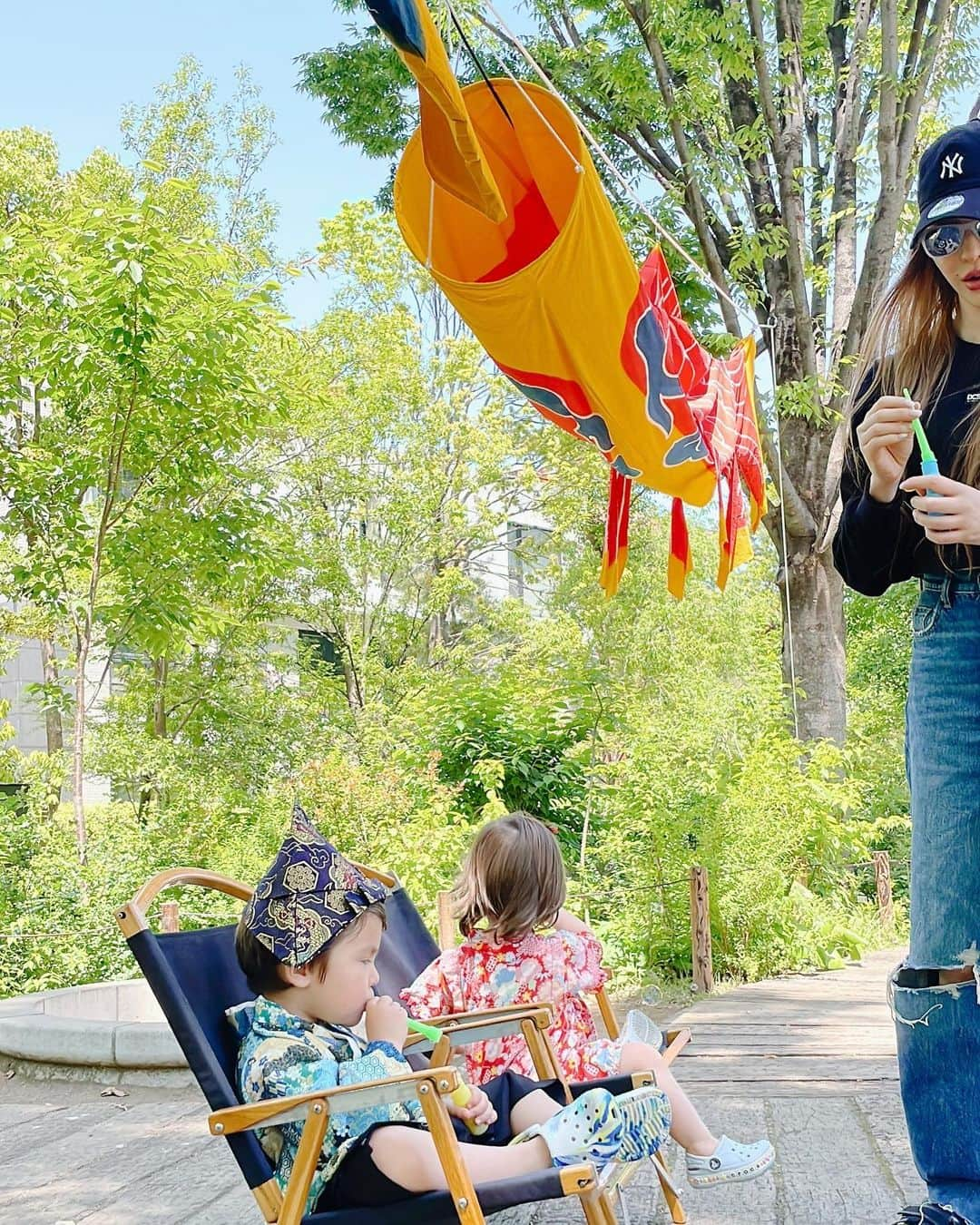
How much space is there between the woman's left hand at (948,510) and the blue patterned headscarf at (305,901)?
110cm

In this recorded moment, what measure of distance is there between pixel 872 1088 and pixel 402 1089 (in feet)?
7.19

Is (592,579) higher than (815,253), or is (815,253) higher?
(815,253)

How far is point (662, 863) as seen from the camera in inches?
253

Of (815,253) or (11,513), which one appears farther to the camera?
(815,253)

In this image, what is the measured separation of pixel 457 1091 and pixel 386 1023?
19 centimetres

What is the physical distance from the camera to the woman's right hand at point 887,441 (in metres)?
1.61

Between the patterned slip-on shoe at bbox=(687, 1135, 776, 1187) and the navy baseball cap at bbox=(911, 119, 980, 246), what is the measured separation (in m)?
1.62

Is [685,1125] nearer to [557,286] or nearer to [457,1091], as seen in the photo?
[457,1091]

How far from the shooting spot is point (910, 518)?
1.73m

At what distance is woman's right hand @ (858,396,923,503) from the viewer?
161cm

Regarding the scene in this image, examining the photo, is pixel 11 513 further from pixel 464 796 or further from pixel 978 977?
pixel 978 977

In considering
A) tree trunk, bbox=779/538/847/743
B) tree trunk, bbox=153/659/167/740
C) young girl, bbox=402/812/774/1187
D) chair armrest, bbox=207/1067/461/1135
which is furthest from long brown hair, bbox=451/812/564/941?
tree trunk, bbox=153/659/167/740

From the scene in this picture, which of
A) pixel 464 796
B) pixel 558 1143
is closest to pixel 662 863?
pixel 464 796

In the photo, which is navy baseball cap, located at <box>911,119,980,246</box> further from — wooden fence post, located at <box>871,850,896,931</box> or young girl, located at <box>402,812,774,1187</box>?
wooden fence post, located at <box>871,850,896,931</box>
